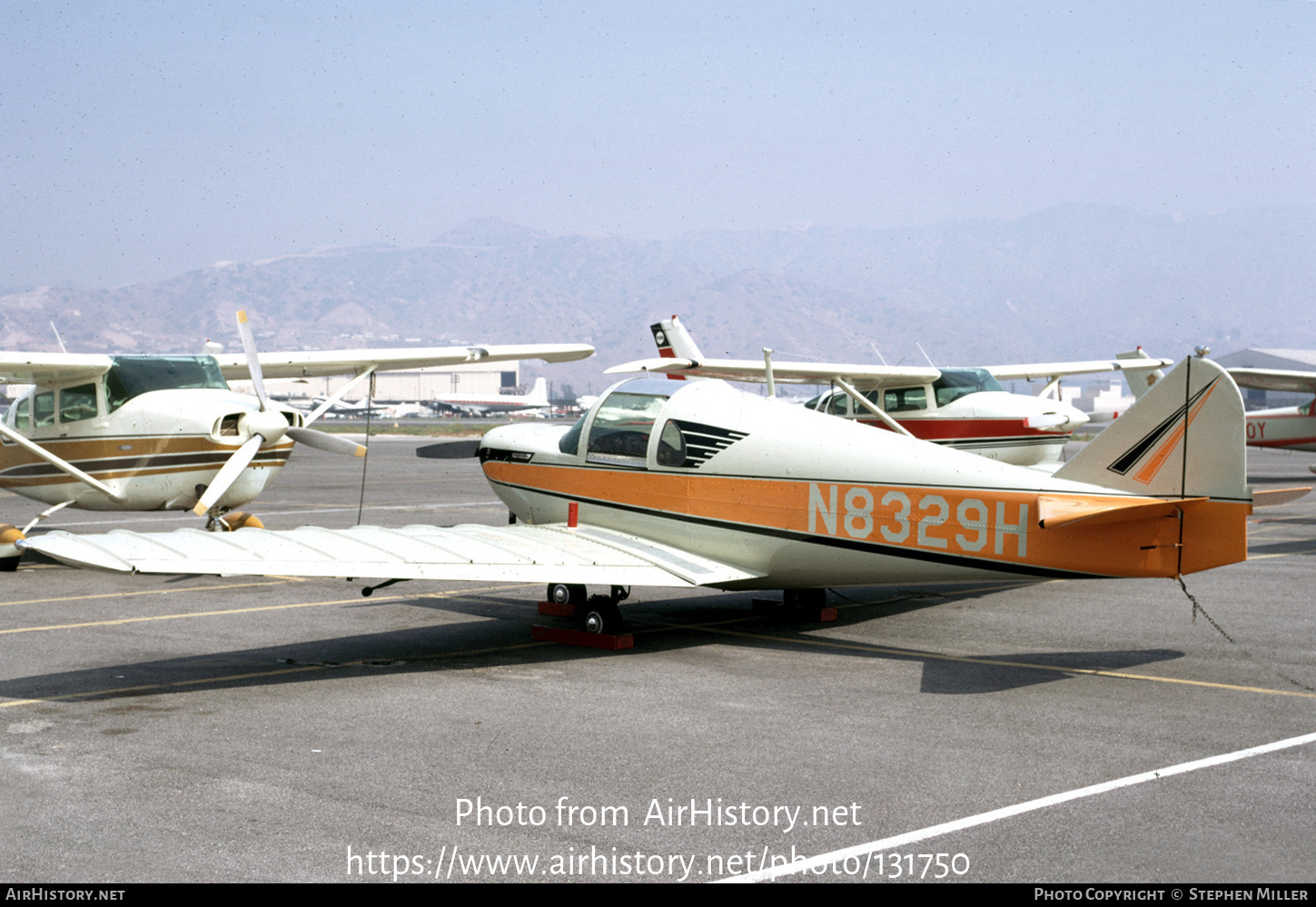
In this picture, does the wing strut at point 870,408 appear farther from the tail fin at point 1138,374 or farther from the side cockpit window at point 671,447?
the side cockpit window at point 671,447

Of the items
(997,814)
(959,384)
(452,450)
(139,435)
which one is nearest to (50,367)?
(139,435)

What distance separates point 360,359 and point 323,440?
3.79 metres

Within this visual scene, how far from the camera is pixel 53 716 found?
7.30m

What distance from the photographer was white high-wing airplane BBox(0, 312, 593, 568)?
15008 mm

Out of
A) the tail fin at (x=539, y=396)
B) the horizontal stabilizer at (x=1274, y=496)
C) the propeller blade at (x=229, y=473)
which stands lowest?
the tail fin at (x=539, y=396)

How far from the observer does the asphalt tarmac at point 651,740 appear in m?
4.88

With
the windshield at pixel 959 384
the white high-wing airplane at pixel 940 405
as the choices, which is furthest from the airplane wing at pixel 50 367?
the windshield at pixel 959 384

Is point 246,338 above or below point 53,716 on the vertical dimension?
above

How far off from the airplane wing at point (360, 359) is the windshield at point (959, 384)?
724cm

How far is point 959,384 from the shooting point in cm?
2270

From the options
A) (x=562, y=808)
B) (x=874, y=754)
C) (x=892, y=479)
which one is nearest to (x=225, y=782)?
(x=562, y=808)

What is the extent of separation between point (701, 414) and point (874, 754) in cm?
432

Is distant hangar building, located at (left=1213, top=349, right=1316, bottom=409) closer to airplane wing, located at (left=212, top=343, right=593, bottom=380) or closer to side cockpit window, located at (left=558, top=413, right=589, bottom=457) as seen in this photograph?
airplane wing, located at (left=212, top=343, right=593, bottom=380)

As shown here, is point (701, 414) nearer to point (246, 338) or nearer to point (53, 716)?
point (53, 716)
